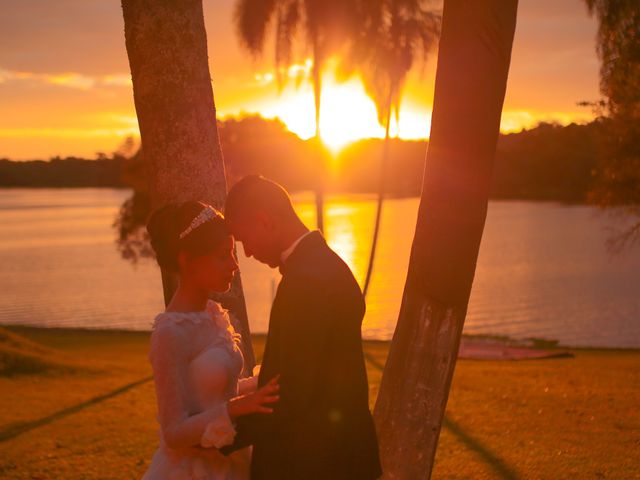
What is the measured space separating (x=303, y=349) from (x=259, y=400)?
25 centimetres

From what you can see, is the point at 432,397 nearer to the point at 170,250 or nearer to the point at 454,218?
the point at 454,218

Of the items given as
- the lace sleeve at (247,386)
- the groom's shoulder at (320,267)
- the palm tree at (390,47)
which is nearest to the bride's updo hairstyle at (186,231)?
the groom's shoulder at (320,267)

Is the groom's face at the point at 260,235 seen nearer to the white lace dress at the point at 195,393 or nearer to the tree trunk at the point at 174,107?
the white lace dress at the point at 195,393

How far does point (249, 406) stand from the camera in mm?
2773

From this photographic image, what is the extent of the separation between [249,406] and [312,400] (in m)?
0.22

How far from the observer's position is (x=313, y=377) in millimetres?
2711

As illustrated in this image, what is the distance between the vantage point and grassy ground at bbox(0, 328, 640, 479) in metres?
8.66

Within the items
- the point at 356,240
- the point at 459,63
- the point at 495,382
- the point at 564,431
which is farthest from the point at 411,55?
the point at 356,240

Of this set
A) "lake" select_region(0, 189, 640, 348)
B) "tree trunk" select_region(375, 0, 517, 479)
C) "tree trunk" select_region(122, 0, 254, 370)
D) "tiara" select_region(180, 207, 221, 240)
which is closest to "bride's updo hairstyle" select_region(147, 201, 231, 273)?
"tiara" select_region(180, 207, 221, 240)

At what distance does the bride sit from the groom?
13cm

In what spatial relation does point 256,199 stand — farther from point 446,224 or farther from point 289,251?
point 446,224

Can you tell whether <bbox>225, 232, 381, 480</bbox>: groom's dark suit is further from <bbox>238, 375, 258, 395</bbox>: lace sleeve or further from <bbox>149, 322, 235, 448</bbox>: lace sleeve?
<bbox>238, 375, 258, 395</bbox>: lace sleeve

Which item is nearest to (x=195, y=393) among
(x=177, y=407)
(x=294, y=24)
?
(x=177, y=407)

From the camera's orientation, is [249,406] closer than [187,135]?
Yes
